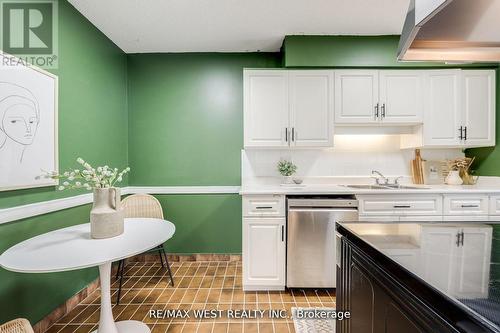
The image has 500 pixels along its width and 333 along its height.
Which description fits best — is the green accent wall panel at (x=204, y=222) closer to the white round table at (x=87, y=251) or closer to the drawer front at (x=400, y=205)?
the white round table at (x=87, y=251)

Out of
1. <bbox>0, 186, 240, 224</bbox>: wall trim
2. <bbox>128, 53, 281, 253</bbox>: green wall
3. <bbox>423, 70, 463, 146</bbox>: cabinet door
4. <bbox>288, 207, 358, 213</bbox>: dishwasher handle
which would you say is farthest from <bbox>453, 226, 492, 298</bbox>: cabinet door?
<bbox>128, 53, 281, 253</bbox>: green wall

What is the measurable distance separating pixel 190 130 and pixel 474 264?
2.87 metres

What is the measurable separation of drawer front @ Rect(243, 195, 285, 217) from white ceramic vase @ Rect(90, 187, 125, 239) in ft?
3.63

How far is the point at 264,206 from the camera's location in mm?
2363

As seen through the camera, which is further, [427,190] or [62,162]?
[427,190]

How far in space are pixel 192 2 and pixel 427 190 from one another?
2712mm

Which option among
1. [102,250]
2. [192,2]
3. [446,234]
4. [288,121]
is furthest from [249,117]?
[446,234]

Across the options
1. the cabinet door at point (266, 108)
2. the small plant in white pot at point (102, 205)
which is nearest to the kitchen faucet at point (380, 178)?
the cabinet door at point (266, 108)

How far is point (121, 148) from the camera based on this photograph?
119 inches

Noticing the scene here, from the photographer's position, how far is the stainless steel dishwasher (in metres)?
2.29

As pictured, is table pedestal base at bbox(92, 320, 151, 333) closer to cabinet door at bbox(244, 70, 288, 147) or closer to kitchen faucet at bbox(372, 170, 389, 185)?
cabinet door at bbox(244, 70, 288, 147)

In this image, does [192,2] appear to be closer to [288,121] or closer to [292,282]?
[288,121]

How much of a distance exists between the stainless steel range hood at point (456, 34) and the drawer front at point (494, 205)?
1630 millimetres

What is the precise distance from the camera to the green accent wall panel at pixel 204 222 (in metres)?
3.13
